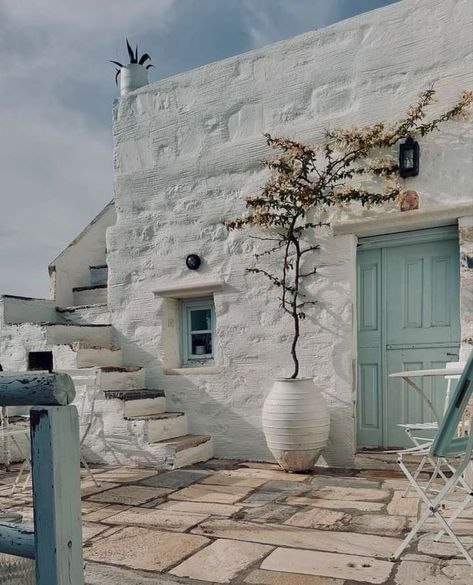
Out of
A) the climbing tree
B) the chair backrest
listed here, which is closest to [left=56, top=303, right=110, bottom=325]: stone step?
the climbing tree

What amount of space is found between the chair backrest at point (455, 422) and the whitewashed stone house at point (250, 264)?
2.20 m

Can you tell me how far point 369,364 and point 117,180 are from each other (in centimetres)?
339

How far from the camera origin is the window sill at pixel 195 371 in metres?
5.14

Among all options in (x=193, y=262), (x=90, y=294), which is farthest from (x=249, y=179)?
(x=90, y=294)

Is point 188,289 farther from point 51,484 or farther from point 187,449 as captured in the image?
point 51,484

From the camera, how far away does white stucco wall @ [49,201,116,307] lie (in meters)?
6.78

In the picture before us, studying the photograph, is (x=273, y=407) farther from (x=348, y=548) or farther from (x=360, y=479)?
(x=348, y=548)

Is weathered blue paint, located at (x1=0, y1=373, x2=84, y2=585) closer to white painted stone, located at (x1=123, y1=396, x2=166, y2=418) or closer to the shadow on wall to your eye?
the shadow on wall

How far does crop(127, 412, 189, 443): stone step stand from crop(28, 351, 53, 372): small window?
4.65ft

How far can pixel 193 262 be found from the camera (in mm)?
5324

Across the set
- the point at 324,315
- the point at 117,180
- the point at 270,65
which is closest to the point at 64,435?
the point at 324,315

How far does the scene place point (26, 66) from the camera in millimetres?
4684

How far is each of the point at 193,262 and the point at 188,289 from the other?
28cm

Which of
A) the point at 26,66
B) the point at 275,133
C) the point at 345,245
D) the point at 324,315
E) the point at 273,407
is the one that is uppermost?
the point at 26,66
